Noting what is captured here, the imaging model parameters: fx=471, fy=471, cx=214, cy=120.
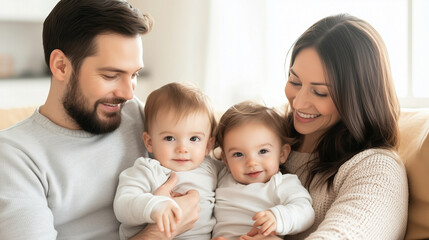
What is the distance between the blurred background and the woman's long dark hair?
1878mm

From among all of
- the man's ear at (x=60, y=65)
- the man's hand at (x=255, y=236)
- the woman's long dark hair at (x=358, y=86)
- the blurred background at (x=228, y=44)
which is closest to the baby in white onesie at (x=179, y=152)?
the man's hand at (x=255, y=236)

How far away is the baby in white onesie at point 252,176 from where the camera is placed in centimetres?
165

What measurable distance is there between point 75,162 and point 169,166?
341 mm

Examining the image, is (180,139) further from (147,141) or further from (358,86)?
(358,86)

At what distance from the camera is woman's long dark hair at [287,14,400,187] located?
1.71 meters

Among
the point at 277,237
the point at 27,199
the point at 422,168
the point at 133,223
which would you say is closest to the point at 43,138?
the point at 27,199

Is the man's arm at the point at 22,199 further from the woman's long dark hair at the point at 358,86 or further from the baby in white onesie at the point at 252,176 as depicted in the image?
the woman's long dark hair at the point at 358,86

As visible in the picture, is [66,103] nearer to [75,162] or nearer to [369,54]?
[75,162]

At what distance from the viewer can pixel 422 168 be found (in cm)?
161

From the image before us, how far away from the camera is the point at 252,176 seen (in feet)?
5.71

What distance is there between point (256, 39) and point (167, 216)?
3020mm

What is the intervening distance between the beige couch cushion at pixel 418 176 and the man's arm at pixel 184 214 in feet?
2.47

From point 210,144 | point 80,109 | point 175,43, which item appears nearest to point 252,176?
point 210,144

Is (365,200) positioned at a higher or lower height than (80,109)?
lower
